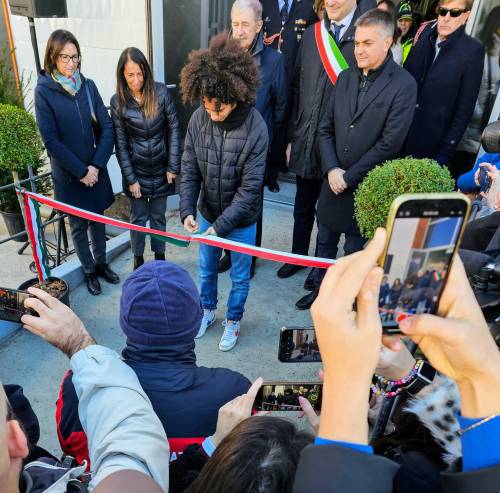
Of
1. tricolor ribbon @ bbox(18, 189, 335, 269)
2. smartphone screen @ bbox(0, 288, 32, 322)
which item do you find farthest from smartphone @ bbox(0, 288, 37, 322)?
tricolor ribbon @ bbox(18, 189, 335, 269)

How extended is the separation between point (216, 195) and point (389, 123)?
1308mm

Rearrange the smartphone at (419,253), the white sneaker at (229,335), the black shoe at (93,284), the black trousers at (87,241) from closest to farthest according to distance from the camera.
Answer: the smartphone at (419,253), the white sneaker at (229,335), the black trousers at (87,241), the black shoe at (93,284)

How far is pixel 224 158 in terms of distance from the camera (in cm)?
306

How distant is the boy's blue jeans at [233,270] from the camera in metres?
3.33

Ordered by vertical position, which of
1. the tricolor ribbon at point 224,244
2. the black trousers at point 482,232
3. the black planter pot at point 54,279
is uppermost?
the black trousers at point 482,232

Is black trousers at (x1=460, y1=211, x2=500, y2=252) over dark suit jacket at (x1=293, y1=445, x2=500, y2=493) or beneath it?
beneath

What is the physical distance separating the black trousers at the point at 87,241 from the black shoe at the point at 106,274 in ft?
0.14

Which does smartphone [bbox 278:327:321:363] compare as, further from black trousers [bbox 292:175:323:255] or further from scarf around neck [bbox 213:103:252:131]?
black trousers [bbox 292:175:323:255]

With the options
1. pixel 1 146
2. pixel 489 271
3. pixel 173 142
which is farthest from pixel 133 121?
pixel 489 271

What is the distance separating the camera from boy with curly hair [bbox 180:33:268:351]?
2814 mm

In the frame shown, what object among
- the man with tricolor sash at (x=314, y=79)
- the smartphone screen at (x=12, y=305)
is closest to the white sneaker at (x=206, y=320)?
the man with tricolor sash at (x=314, y=79)

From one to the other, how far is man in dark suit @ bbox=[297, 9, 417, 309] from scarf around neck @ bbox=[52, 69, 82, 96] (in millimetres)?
1939

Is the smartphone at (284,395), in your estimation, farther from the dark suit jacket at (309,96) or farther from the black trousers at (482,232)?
the dark suit jacket at (309,96)

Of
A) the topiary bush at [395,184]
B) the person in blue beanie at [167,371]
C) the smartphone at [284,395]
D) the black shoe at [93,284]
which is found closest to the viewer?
the person in blue beanie at [167,371]
